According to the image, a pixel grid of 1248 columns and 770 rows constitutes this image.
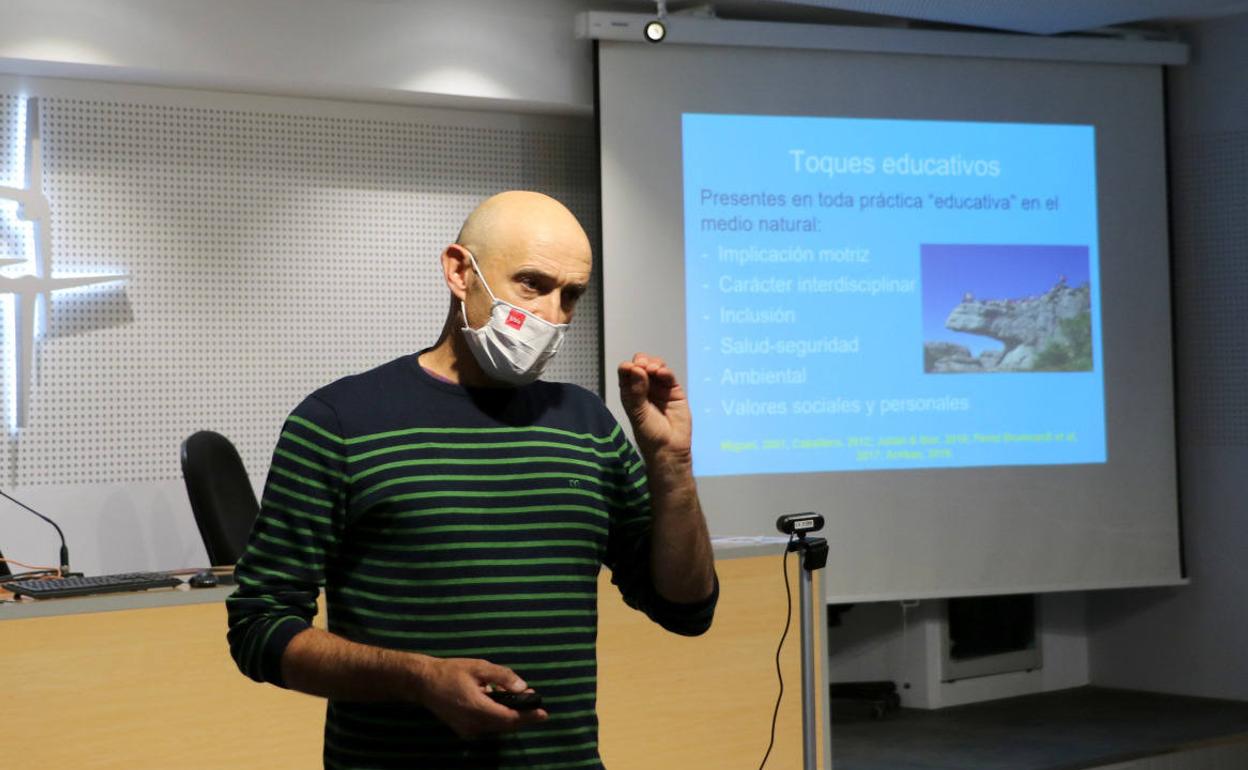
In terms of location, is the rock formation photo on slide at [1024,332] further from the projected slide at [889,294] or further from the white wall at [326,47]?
the white wall at [326,47]

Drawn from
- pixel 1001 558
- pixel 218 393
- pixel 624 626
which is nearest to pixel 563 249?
pixel 624 626

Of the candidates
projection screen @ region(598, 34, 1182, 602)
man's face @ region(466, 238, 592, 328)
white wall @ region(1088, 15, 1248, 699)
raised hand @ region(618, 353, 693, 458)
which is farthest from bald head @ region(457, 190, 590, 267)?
white wall @ region(1088, 15, 1248, 699)

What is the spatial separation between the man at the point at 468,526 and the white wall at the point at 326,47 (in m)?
3.42

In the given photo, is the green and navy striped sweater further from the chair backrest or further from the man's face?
the chair backrest

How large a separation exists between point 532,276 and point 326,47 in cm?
362

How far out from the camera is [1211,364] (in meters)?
5.88

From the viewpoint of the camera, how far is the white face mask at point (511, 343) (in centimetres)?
158

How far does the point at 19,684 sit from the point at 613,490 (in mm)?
1439

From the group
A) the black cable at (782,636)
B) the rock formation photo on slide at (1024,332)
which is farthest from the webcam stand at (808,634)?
the rock formation photo on slide at (1024,332)

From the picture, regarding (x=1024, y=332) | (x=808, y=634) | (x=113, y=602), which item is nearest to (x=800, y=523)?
(x=808, y=634)

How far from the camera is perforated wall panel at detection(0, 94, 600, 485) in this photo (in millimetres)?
4805

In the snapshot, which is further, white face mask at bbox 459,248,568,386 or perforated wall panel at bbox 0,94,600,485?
perforated wall panel at bbox 0,94,600,485

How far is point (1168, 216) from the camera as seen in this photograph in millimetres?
5859

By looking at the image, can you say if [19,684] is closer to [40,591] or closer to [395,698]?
[40,591]
